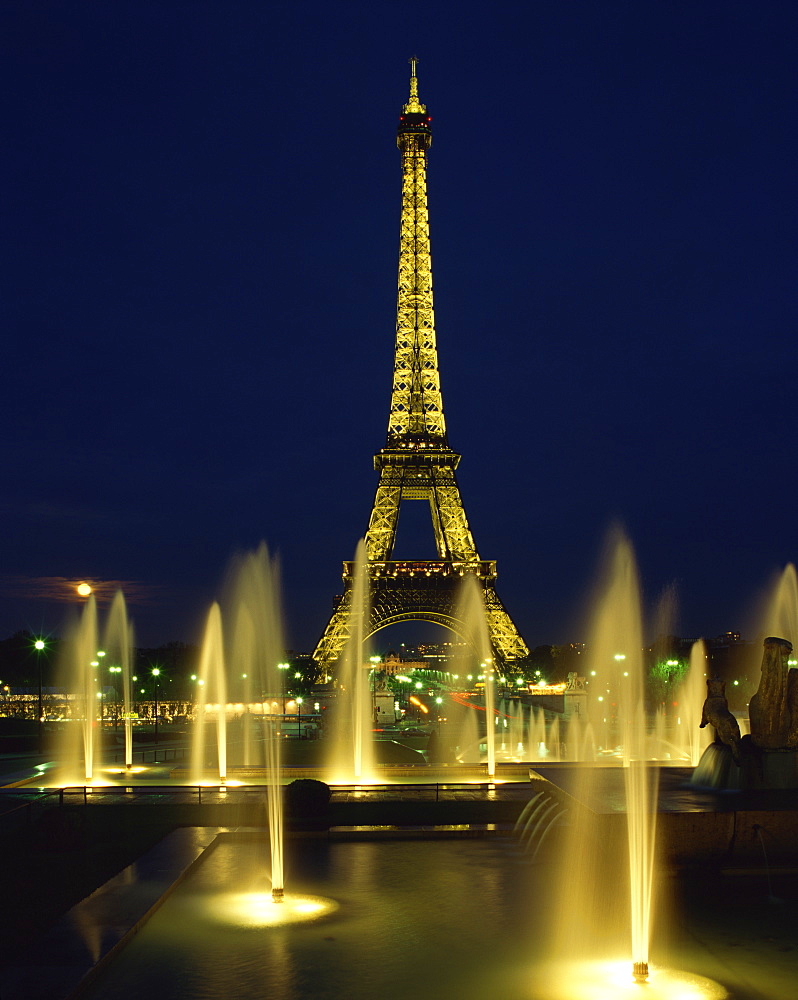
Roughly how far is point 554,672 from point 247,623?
8085 centimetres

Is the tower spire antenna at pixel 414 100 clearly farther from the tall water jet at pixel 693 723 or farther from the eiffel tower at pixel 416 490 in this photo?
the tall water jet at pixel 693 723

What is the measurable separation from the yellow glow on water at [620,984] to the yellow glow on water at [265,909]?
10.5 ft

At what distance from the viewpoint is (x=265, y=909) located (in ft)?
39.1

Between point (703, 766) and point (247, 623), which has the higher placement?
point (247, 623)

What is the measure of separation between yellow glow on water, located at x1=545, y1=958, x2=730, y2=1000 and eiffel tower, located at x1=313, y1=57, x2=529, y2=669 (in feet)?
202

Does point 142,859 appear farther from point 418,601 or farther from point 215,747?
point 418,601

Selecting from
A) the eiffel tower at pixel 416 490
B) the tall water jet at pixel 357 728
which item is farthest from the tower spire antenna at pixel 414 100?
the tall water jet at pixel 357 728

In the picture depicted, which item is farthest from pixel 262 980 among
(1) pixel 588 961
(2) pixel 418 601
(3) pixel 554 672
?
(3) pixel 554 672

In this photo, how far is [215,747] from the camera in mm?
37000

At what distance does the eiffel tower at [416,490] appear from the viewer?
240 feet

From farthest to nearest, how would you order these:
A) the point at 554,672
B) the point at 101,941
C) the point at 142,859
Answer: the point at 554,672 < the point at 142,859 < the point at 101,941

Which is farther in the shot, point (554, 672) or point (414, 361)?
point (554, 672)

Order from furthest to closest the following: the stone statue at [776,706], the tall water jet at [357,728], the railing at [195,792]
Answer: the tall water jet at [357,728] < the railing at [195,792] < the stone statue at [776,706]

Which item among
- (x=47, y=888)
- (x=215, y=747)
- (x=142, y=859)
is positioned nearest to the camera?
(x=47, y=888)
